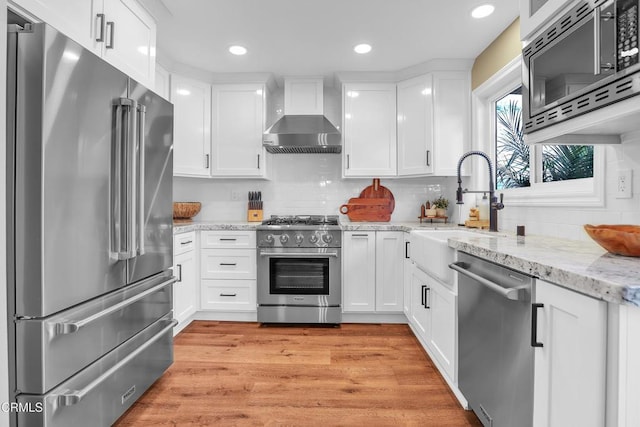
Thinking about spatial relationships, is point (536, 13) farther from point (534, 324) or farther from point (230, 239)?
point (230, 239)

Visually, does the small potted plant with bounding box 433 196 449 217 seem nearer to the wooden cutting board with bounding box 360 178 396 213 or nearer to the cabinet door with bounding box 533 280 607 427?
the wooden cutting board with bounding box 360 178 396 213

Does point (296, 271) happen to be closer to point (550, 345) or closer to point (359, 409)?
point (359, 409)

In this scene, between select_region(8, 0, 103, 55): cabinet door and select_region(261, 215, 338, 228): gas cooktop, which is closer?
select_region(8, 0, 103, 55): cabinet door

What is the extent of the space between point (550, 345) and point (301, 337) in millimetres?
2088

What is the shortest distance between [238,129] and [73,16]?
6.44 ft

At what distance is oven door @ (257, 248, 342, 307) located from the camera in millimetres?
3059

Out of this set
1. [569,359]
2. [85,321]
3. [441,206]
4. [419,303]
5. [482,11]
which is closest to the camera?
[569,359]

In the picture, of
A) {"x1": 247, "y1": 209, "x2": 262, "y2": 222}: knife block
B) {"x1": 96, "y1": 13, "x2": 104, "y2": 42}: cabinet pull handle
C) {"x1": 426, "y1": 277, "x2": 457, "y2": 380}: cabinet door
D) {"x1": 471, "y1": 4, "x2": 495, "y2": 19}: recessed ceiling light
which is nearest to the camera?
{"x1": 96, "y1": 13, "x2": 104, "y2": 42}: cabinet pull handle

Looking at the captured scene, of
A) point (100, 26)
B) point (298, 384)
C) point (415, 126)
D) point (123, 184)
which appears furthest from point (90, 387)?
point (415, 126)

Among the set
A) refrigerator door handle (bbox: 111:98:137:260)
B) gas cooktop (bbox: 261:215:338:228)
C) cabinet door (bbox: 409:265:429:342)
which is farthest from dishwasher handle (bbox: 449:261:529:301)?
gas cooktop (bbox: 261:215:338:228)

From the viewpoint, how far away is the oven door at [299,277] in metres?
3.06

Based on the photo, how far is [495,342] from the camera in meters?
1.38

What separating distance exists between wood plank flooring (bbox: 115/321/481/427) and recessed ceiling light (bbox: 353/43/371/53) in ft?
8.00

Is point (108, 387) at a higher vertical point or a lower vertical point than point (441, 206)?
lower
